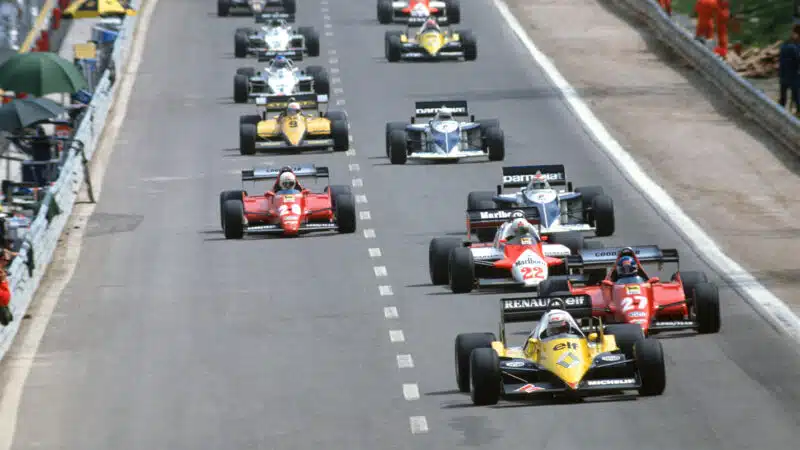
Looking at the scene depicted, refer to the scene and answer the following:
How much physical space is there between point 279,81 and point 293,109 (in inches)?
285

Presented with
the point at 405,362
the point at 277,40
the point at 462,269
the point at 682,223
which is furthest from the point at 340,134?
the point at 405,362

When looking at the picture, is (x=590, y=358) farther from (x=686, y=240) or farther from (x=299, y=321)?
(x=686, y=240)

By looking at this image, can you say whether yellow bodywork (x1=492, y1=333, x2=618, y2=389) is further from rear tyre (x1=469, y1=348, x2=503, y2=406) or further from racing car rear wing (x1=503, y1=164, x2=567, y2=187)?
racing car rear wing (x1=503, y1=164, x2=567, y2=187)

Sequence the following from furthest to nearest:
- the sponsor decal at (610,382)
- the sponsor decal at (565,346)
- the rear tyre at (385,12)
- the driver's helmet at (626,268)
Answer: the rear tyre at (385,12), the driver's helmet at (626,268), the sponsor decal at (565,346), the sponsor decal at (610,382)

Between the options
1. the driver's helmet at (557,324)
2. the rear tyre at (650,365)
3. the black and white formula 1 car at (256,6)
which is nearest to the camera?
the rear tyre at (650,365)

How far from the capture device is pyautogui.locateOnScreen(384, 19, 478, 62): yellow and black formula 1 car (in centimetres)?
6212

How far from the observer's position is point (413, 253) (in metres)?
37.4

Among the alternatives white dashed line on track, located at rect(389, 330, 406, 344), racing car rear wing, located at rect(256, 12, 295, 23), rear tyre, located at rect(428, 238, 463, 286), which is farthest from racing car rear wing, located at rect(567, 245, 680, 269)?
racing car rear wing, located at rect(256, 12, 295, 23)

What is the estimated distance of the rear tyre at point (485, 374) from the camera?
24.9 metres

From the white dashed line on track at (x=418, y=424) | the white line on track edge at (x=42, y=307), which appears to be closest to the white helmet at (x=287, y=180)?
the white line on track edge at (x=42, y=307)

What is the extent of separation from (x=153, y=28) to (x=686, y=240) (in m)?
36.9

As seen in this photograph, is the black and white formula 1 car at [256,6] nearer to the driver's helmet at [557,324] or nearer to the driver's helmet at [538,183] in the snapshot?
the driver's helmet at [538,183]

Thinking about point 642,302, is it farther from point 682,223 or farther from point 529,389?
point 682,223

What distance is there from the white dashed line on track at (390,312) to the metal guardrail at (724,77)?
53.6 feet
